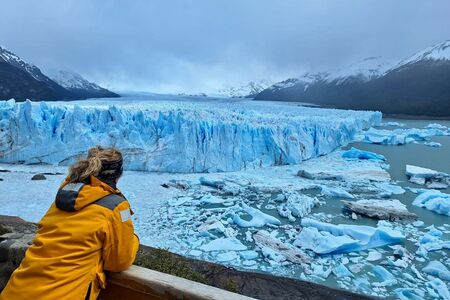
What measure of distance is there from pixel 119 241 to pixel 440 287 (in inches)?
172

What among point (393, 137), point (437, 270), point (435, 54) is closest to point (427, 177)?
point (437, 270)

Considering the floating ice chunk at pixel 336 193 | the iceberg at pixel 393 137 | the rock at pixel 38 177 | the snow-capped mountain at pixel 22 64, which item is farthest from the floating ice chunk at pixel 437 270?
the snow-capped mountain at pixel 22 64

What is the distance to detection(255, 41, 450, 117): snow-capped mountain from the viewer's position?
4230 cm

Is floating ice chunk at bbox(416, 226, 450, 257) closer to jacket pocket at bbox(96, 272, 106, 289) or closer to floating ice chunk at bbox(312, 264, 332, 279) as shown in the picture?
floating ice chunk at bbox(312, 264, 332, 279)

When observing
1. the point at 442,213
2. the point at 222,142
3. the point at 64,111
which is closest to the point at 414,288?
the point at 442,213

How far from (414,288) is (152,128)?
8.27 m

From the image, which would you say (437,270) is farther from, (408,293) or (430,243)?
(430,243)

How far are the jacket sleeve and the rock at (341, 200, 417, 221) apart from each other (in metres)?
6.38

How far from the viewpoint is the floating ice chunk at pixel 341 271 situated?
4.66m

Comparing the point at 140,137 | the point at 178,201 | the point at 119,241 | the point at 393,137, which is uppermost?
the point at 119,241

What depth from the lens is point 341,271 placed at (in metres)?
4.72

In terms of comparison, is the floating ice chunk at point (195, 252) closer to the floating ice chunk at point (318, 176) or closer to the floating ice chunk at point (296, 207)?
the floating ice chunk at point (296, 207)

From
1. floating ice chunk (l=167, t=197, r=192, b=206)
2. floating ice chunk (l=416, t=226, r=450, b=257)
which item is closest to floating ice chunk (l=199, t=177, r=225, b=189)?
floating ice chunk (l=167, t=197, r=192, b=206)

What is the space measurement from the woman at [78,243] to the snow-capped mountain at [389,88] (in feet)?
142
